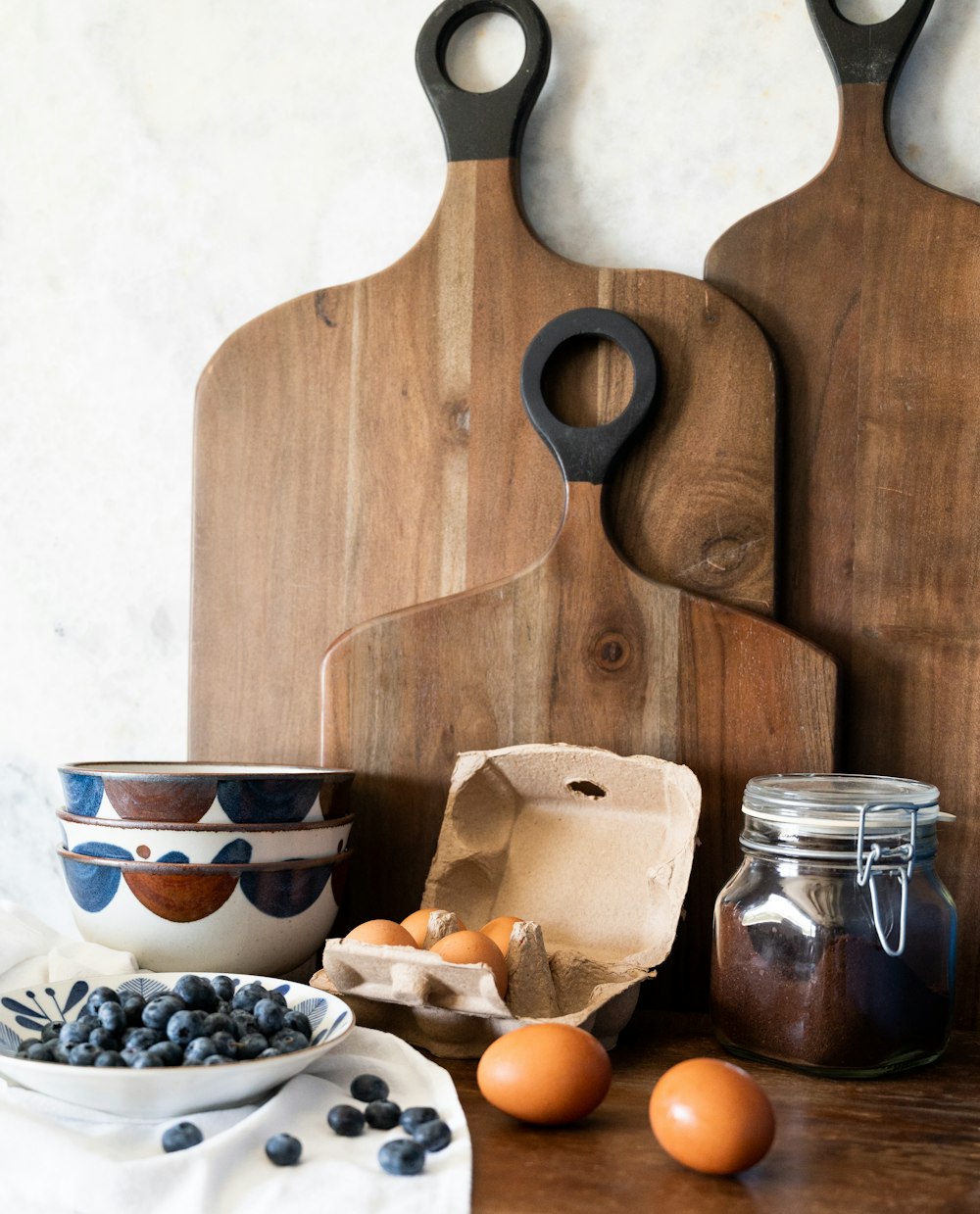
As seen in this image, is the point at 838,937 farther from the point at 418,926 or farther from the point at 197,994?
the point at 197,994

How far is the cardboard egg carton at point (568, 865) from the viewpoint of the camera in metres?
0.84

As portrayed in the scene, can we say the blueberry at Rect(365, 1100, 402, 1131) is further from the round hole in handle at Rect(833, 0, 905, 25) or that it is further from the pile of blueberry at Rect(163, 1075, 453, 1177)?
the round hole in handle at Rect(833, 0, 905, 25)

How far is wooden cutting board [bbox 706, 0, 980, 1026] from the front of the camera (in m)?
0.97

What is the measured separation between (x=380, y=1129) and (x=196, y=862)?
0.29m

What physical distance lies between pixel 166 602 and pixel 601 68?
677mm

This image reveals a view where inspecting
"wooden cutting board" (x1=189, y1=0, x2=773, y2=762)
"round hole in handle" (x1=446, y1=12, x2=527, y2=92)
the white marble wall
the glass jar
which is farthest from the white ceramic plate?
"round hole in handle" (x1=446, y1=12, x2=527, y2=92)

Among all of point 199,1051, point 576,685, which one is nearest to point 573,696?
point 576,685

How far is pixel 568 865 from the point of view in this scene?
3.22 ft

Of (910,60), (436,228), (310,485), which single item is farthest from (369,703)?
(910,60)

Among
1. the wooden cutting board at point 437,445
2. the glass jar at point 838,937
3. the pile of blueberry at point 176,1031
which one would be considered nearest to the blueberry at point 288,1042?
the pile of blueberry at point 176,1031

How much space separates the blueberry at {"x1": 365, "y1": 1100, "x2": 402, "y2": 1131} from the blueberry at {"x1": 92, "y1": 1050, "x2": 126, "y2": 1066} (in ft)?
0.47

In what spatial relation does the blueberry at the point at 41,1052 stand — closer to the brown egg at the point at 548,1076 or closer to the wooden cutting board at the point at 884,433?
the brown egg at the point at 548,1076

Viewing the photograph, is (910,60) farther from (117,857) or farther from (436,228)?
(117,857)

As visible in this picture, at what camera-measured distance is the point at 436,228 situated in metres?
1.10
